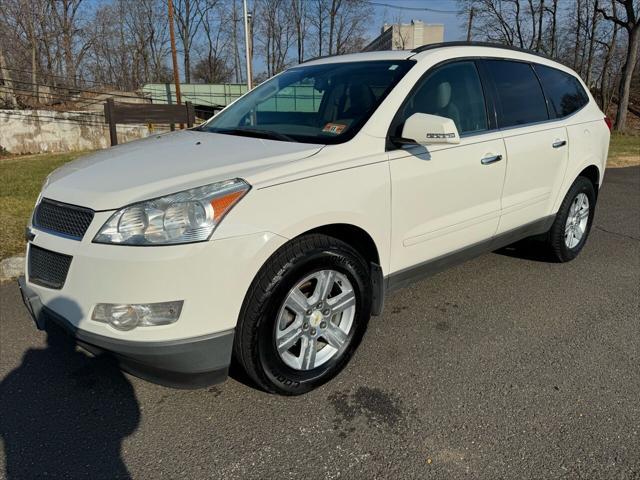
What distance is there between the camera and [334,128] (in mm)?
2875

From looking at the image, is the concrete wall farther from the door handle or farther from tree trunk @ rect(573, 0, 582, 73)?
tree trunk @ rect(573, 0, 582, 73)

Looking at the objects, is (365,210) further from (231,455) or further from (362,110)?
(231,455)

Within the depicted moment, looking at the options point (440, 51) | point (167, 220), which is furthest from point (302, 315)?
point (440, 51)

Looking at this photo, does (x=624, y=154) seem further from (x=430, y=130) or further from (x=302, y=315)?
(x=302, y=315)

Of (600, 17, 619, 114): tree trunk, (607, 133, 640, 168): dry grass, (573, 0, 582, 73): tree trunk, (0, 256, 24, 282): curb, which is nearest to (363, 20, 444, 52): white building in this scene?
(573, 0, 582, 73): tree trunk

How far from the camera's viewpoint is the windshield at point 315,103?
9.53ft

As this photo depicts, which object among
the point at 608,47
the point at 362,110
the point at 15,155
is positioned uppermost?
the point at 608,47

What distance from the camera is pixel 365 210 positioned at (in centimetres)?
264

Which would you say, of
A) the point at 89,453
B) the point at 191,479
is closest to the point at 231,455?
the point at 191,479

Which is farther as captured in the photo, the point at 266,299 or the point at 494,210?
the point at 494,210

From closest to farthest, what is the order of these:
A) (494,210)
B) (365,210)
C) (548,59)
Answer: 1. (365,210)
2. (494,210)
3. (548,59)

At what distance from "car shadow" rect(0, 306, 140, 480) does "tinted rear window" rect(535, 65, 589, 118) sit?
3.89 meters

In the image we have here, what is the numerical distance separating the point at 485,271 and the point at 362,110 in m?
2.22

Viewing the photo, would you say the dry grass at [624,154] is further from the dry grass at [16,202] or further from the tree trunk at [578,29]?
the tree trunk at [578,29]
